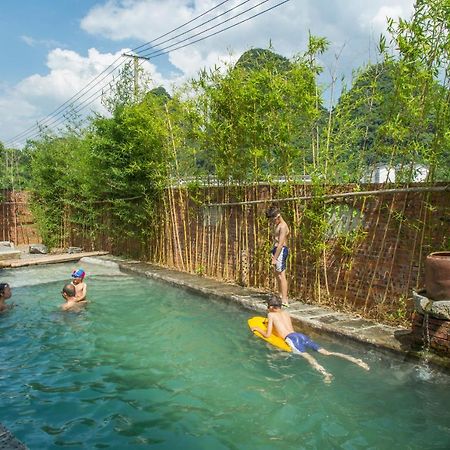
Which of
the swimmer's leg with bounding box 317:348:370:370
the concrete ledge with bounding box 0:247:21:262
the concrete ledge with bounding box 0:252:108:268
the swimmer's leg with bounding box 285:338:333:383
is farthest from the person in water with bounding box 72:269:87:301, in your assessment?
the concrete ledge with bounding box 0:247:21:262

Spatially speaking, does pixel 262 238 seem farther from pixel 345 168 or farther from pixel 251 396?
pixel 251 396

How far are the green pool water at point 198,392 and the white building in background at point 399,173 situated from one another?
90.8 inches

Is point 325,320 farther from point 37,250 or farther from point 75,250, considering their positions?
point 37,250

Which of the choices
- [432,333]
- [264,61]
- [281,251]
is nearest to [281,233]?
[281,251]

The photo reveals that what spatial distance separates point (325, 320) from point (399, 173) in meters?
2.22

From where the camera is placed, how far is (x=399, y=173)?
20.3ft

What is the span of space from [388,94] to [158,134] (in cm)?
604

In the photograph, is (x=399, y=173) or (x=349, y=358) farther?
(x=399, y=173)

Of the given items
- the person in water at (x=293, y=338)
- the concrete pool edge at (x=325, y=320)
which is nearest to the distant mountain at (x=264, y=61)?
the concrete pool edge at (x=325, y=320)

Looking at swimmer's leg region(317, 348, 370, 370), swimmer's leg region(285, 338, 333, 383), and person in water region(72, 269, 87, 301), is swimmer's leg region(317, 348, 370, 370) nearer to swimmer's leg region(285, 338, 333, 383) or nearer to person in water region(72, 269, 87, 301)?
swimmer's leg region(285, 338, 333, 383)

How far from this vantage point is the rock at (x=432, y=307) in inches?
189

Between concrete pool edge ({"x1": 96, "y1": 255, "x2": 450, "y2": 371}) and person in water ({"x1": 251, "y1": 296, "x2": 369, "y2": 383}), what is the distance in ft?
1.36

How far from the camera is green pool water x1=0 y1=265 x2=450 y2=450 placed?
3973 mm

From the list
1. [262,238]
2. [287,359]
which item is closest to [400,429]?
[287,359]
